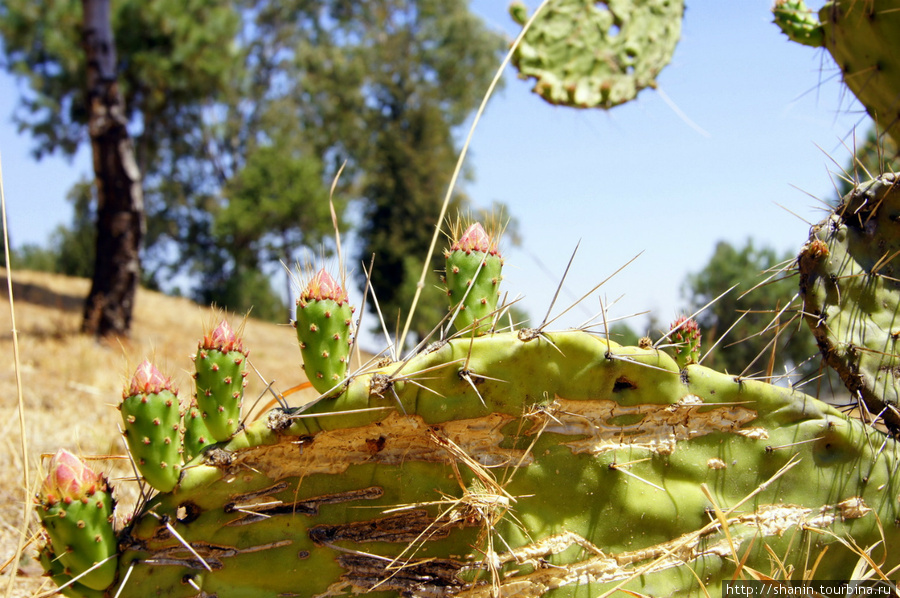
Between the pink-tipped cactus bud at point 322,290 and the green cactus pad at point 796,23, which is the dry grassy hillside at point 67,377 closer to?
the pink-tipped cactus bud at point 322,290

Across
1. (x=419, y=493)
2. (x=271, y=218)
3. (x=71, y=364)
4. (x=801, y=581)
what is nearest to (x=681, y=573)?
(x=801, y=581)

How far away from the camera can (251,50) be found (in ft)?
68.8

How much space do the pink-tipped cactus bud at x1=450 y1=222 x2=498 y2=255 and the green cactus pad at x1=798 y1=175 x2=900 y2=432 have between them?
0.74m

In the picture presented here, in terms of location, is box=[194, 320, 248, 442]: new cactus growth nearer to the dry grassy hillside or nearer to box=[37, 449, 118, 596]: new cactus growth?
the dry grassy hillside

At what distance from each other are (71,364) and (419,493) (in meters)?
3.90

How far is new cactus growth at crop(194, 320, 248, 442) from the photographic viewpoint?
117 cm

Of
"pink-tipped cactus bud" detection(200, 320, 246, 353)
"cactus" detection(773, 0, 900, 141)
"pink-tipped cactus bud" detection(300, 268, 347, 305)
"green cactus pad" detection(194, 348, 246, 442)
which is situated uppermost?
"cactus" detection(773, 0, 900, 141)

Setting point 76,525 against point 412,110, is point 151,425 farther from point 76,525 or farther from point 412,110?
point 412,110

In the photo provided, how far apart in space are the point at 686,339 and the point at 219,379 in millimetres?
1057

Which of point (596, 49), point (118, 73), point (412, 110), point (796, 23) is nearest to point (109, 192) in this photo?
point (596, 49)

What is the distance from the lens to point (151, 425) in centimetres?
113

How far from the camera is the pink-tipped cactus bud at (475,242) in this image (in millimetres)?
1342

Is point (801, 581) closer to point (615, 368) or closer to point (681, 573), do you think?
point (681, 573)

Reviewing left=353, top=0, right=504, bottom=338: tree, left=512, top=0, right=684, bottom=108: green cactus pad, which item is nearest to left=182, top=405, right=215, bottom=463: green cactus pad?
left=512, top=0, right=684, bottom=108: green cactus pad
